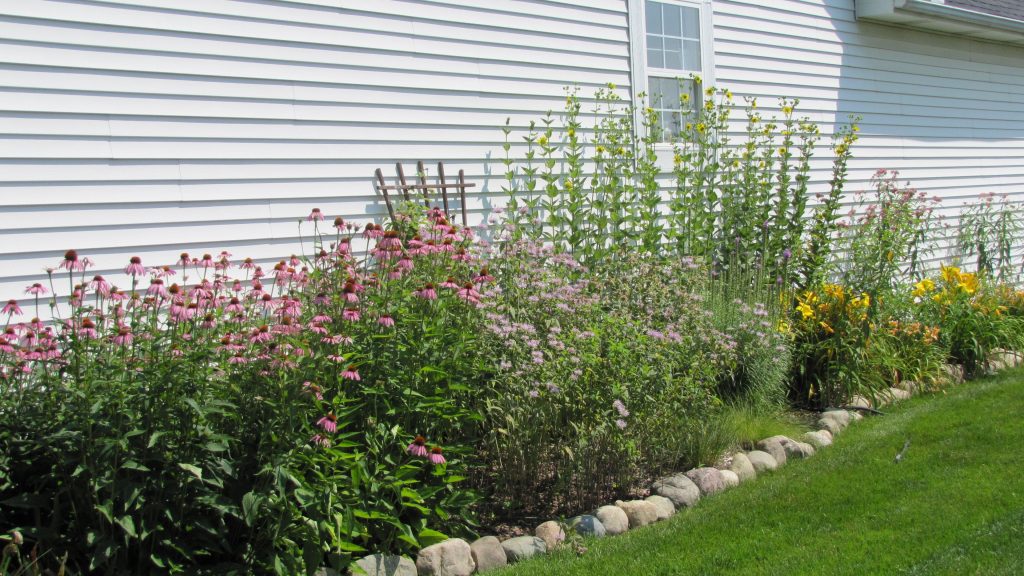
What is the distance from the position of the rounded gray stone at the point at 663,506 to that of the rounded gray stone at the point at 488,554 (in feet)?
3.12

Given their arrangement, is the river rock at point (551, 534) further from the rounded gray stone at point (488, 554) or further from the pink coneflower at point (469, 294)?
the pink coneflower at point (469, 294)

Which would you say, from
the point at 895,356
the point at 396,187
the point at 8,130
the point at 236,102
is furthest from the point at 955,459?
the point at 8,130

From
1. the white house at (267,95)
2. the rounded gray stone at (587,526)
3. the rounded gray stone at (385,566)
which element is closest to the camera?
the rounded gray stone at (385,566)

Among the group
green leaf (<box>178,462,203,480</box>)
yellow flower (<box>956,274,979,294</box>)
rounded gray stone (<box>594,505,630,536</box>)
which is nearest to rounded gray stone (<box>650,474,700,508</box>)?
rounded gray stone (<box>594,505,630,536</box>)

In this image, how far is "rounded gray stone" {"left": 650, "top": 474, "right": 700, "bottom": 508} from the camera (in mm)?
4719

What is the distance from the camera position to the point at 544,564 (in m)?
3.90

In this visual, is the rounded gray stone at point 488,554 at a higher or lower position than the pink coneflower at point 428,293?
lower

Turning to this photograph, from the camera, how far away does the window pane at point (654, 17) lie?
809 cm

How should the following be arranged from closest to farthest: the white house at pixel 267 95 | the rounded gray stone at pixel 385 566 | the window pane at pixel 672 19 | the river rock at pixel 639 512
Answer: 1. the rounded gray stone at pixel 385 566
2. the river rock at pixel 639 512
3. the white house at pixel 267 95
4. the window pane at pixel 672 19

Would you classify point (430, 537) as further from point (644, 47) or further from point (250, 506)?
point (644, 47)

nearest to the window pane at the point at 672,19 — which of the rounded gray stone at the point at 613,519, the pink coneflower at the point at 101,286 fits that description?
the rounded gray stone at the point at 613,519

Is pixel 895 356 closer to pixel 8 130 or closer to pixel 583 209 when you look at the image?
pixel 583 209

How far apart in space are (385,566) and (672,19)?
6233 mm

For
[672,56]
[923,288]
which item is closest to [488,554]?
[672,56]
